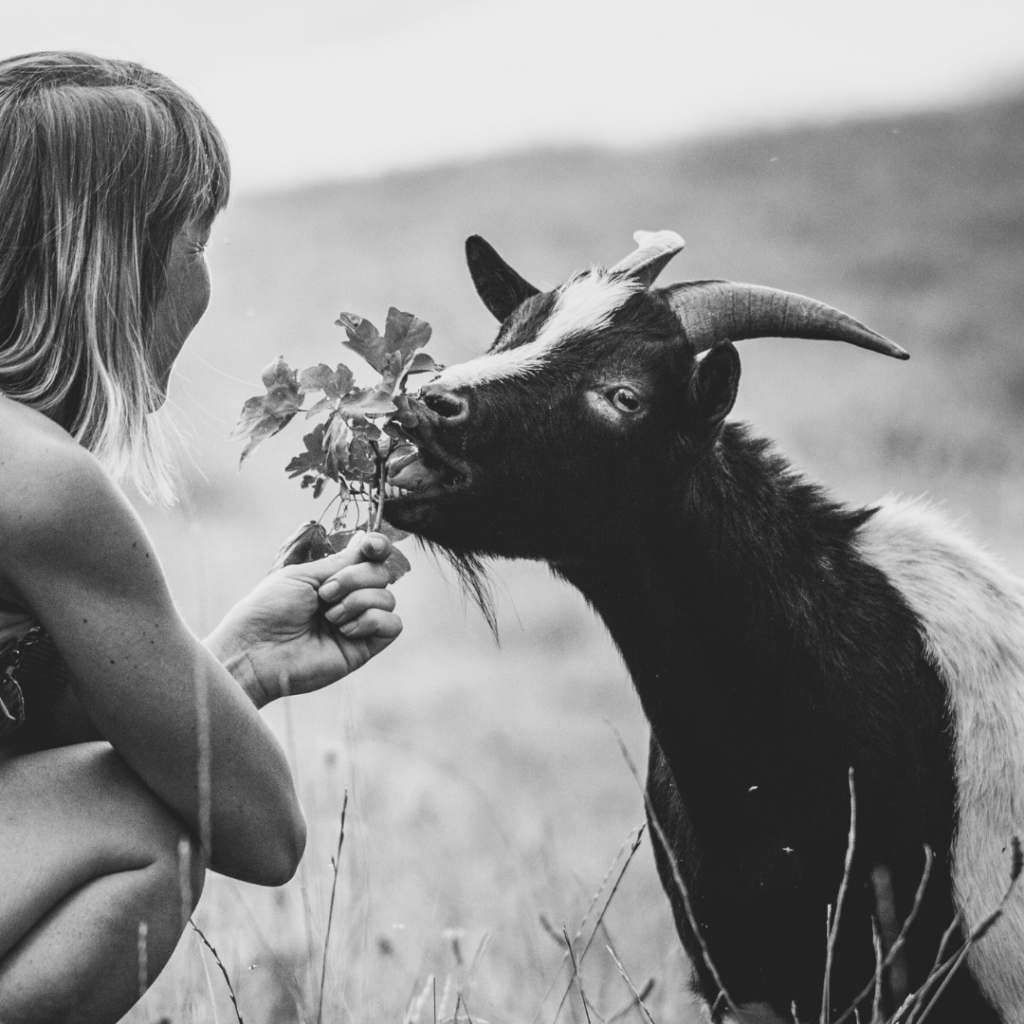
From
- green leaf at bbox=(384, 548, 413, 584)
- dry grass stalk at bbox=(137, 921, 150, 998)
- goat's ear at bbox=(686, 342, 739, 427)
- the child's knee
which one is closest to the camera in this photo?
dry grass stalk at bbox=(137, 921, 150, 998)

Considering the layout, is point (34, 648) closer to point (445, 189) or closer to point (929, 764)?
point (929, 764)

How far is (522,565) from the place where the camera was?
10.9 m

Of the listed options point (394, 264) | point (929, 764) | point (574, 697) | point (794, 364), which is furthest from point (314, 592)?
point (394, 264)

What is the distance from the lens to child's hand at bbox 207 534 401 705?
2.65 meters

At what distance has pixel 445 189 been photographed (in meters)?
19.1

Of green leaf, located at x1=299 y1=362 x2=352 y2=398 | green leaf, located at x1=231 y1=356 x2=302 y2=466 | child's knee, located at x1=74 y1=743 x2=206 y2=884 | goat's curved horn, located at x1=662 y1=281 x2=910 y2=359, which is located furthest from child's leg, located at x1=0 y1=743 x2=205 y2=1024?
goat's curved horn, located at x1=662 y1=281 x2=910 y2=359

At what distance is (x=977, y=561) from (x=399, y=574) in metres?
1.64

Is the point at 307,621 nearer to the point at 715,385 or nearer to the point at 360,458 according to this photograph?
the point at 360,458

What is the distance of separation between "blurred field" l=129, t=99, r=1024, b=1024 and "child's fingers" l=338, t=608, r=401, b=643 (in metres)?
0.32

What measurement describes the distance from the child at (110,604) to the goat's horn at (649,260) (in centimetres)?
118

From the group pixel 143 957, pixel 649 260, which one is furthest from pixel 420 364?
pixel 143 957

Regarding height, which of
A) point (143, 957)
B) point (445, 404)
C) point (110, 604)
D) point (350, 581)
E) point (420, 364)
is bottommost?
point (143, 957)

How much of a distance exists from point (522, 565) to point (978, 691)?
7775mm

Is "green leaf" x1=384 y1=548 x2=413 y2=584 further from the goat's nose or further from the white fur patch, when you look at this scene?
the white fur patch
